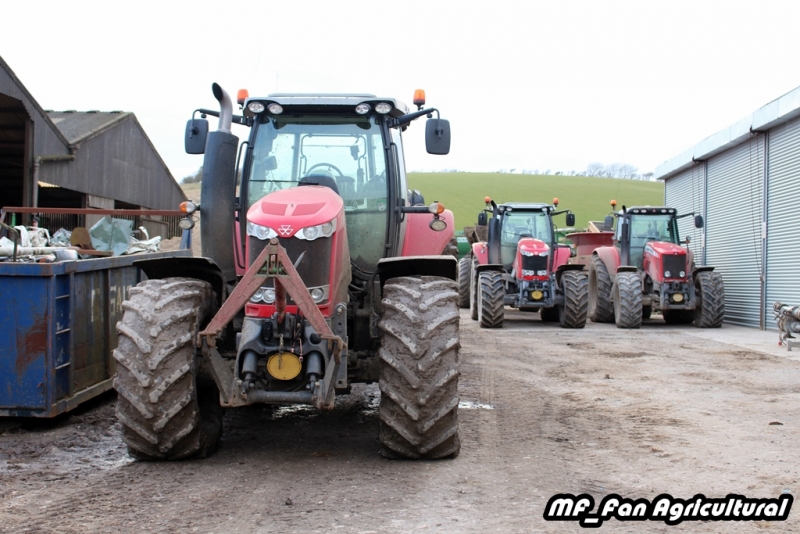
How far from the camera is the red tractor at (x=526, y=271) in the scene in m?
15.4

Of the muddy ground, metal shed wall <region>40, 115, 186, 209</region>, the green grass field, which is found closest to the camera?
the muddy ground

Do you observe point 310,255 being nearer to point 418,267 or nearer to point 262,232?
point 262,232

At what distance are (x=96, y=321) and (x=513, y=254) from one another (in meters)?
11.0

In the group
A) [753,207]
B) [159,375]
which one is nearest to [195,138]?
[159,375]

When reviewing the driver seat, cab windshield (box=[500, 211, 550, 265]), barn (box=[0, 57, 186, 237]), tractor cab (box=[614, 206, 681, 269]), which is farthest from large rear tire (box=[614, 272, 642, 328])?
barn (box=[0, 57, 186, 237])

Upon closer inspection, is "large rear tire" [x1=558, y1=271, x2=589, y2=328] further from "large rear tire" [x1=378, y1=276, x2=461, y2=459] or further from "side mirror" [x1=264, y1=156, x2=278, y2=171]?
"large rear tire" [x1=378, y1=276, x2=461, y2=459]

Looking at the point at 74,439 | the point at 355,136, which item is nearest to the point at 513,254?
the point at 355,136

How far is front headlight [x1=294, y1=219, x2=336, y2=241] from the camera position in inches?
202

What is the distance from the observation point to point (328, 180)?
19.9 ft

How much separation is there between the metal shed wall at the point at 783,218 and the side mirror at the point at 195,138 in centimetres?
1304

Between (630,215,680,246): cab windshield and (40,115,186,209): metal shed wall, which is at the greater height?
(40,115,186,209): metal shed wall

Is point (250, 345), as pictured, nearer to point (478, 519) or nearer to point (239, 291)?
point (239, 291)

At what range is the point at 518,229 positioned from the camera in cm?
1705

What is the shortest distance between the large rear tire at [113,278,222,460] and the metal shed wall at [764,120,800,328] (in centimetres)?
1379
